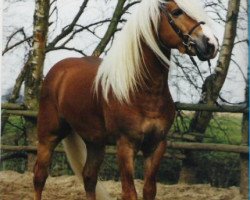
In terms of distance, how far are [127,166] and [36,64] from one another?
2655 mm

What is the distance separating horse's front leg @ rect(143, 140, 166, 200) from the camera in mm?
3158

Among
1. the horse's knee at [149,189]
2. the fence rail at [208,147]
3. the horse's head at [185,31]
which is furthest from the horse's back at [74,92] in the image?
the fence rail at [208,147]

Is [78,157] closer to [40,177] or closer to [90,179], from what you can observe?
[90,179]

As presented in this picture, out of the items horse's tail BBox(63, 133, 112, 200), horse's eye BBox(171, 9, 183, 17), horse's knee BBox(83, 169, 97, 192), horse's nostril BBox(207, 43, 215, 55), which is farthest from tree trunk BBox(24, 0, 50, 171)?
horse's nostril BBox(207, 43, 215, 55)

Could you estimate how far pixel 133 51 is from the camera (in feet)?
10.3

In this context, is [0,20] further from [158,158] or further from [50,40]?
[50,40]

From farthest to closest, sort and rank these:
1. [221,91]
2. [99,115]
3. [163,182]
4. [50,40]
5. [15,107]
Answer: [50,40] < [15,107] < [163,182] < [221,91] < [99,115]

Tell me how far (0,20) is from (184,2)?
133 cm

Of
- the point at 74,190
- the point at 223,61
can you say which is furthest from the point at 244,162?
the point at 74,190

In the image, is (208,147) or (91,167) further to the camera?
(208,147)

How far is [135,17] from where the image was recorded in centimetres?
316

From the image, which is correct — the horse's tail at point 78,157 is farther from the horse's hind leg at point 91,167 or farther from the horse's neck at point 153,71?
the horse's neck at point 153,71

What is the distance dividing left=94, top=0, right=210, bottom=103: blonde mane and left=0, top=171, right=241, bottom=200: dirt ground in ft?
5.37

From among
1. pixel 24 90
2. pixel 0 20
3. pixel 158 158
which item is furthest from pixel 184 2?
pixel 24 90
